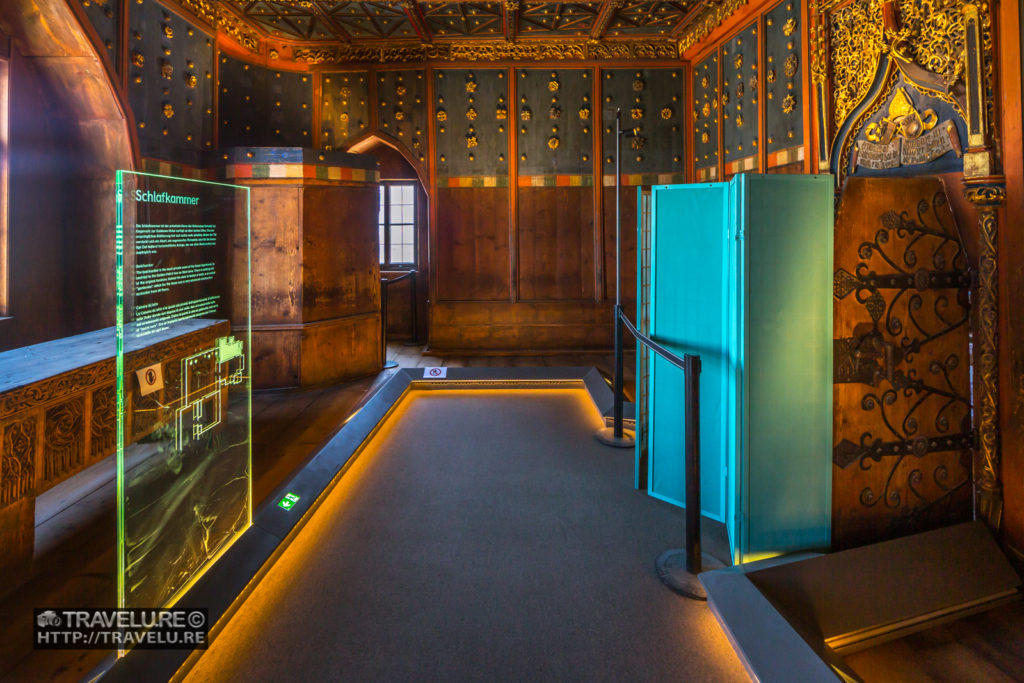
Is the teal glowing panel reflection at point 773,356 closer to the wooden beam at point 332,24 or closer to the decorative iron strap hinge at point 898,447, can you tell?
the decorative iron strap hinge at point 898,447

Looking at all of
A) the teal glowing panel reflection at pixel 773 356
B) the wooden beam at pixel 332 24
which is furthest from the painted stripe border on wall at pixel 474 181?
the teal glowing panel reflection at pixel 773 356

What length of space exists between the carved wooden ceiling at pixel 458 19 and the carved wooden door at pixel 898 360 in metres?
5.08

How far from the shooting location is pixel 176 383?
1836 millimetres

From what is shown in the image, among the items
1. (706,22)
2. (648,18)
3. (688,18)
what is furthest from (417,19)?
→ (706,22)

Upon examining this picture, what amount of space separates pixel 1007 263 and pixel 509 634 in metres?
2.76

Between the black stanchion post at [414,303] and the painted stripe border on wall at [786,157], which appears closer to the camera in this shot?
the painted stripe border on wall at [786,157]

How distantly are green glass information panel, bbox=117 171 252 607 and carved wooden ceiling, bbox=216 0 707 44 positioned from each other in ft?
17.5

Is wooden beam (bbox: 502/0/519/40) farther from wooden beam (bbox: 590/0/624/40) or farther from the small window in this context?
the small window

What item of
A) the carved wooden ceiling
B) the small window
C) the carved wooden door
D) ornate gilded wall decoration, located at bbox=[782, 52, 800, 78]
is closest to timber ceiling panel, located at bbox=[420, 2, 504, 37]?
the carved wooden ceiling

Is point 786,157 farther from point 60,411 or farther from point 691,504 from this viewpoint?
point 60,411

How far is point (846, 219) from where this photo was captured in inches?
91.7

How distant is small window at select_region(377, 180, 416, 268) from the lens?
31.4 ft

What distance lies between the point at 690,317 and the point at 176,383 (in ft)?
6.63

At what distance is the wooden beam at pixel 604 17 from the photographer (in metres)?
6.41
